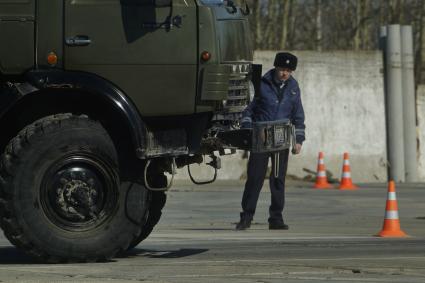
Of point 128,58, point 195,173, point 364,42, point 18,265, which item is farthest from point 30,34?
point 364,42

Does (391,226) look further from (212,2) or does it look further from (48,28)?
(48,28)

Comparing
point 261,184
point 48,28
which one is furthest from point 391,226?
point 48,28

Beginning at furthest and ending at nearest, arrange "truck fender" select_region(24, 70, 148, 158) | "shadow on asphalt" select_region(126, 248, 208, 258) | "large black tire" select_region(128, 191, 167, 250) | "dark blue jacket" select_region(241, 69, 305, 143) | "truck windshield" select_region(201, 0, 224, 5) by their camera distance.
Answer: "dark blue jacket" select_region(241, 69, 305, 143) → "large black tire" select_region(128, 191, 167, 250) → "shadow on asphalt" select_region(126, 248, 208, 258) → "truck windshield" select_region(201, 0, 224, 5) → "truck fender" select_region(24, 70, 148, 158)

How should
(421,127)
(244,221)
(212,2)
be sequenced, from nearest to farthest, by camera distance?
(212,2)
(244,221)
(421,127)

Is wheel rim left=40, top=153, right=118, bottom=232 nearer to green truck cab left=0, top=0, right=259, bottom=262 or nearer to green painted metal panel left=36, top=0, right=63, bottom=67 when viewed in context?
green truck cab left=0, top=0, right=259, bottom=262

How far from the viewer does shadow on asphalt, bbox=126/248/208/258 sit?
10.6 m

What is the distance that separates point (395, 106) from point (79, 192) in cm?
1678

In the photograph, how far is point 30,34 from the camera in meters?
9.46

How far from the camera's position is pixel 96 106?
973 centimetres

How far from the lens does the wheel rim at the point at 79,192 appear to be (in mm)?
9562

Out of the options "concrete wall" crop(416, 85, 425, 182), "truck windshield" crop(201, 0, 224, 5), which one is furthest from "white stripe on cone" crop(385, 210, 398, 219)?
"concrete wall" crop(416, 85, 425, 182)

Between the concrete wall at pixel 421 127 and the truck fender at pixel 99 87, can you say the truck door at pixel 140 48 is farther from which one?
the concrete wall at pixel 421 127

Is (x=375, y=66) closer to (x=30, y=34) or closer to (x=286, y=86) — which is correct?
(x=286, y=86)

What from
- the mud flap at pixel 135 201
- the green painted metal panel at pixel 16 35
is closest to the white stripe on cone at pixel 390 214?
the mud flap at pixel 135 201
